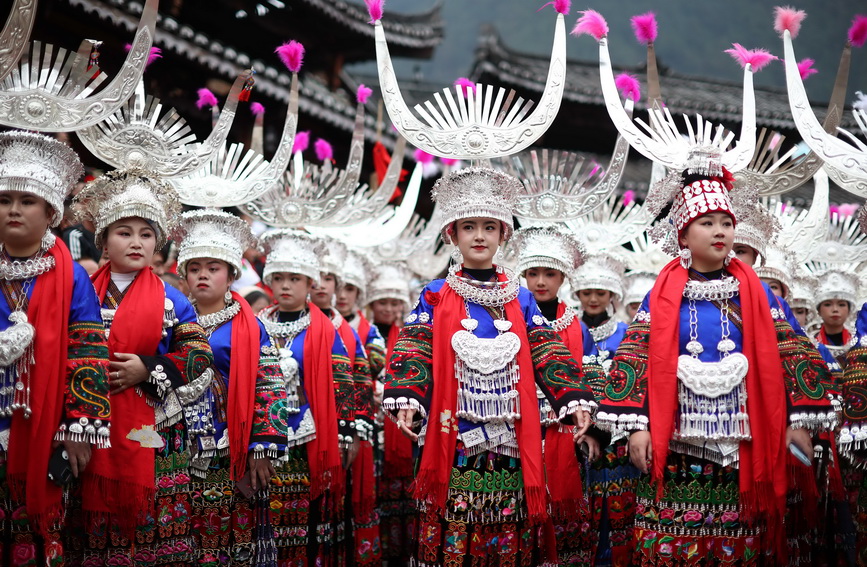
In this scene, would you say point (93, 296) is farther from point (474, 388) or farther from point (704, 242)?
point (704, 242)

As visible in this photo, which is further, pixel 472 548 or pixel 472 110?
pixel 472 110

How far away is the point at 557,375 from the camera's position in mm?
4715

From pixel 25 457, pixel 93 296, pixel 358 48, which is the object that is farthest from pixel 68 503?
pixel 358 48

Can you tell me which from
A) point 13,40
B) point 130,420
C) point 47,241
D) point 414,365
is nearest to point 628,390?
point 414,365

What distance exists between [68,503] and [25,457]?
518 millimetres

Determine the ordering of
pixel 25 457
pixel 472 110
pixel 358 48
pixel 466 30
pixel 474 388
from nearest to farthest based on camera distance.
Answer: pixel 25 457, pixel 474 388, pixel 472 110, pixel 358 48, pixel 466 30

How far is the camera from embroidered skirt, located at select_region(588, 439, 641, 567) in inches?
245

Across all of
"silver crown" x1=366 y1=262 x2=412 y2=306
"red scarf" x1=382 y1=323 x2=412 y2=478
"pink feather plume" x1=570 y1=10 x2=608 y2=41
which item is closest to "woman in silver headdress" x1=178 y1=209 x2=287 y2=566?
"red scarf" x1=382 y1=323 x2=412 y2=478

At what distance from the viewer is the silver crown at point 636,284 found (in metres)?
7.92

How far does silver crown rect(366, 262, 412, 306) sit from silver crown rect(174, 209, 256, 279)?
2.72m

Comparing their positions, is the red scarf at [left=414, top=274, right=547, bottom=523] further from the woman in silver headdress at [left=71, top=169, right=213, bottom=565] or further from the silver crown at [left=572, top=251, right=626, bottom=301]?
the silver crown at [left=572, top=251, right=626, bottom=301]

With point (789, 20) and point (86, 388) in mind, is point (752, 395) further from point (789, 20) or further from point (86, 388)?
point (86, 388)

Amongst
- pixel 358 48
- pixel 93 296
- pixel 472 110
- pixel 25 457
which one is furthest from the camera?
pixel 358 48

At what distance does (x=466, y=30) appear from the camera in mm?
33812
